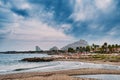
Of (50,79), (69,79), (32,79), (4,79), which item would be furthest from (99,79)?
(4,79)

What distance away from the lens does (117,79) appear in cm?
3303

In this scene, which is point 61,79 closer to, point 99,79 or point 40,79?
point 40,79

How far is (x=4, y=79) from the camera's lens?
33.3 m

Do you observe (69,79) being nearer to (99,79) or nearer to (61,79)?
(61,79)

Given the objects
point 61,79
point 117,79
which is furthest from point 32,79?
point 117,79

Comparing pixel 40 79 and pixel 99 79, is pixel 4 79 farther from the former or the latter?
pixel 99 79

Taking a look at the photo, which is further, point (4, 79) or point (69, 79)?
point (4, 79)

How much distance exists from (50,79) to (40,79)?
1338 mm

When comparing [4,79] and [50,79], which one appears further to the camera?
[4,79]

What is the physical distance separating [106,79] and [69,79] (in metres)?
5.48

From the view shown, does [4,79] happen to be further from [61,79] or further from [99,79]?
[99,79]

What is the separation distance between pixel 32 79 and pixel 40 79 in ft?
3.56

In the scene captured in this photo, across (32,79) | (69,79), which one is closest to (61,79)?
(69,79)

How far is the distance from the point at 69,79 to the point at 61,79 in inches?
42.5
